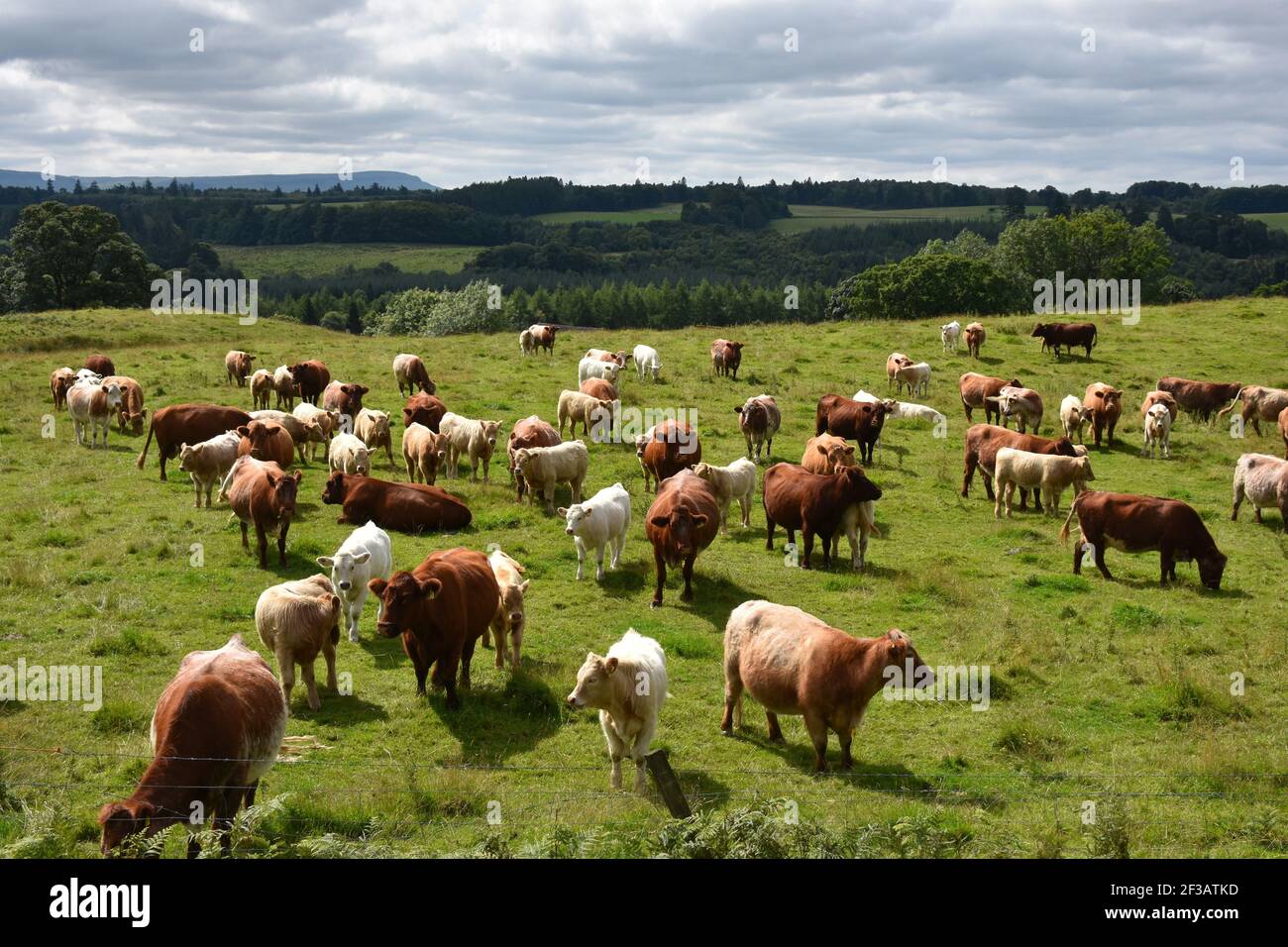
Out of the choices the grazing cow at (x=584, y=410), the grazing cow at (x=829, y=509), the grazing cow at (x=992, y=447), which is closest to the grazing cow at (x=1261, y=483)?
the grazing cow at (x=992, y=447)

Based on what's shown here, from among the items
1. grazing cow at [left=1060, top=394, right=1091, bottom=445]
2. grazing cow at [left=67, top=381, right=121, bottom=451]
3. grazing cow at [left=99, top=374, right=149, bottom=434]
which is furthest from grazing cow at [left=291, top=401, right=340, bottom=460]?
grazing cow at [left=1060, top=394, right=1091, bottom=445]

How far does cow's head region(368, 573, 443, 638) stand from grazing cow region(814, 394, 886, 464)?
581 inches

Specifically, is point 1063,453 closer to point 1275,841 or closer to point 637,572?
point 637,572

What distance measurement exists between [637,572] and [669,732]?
5577 mm

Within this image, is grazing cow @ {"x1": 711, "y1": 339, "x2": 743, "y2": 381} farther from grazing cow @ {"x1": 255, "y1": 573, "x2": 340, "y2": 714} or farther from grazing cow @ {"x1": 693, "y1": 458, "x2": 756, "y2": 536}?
grazing cow @ {"x1": 255, "y1": 573, "x2": 340, "y2": 714}

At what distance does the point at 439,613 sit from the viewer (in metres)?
12.2

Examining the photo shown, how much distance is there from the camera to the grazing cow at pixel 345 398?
85.7 ft

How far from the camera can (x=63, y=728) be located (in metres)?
11.2

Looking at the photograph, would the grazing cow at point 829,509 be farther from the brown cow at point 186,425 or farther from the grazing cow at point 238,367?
the grazing cow at point 238,367

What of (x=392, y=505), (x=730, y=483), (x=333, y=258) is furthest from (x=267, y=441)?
(x=333, y=258)

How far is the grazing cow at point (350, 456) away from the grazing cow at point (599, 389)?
655 cm

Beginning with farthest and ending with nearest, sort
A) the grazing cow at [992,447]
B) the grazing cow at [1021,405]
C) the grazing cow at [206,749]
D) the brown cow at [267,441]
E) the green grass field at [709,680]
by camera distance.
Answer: the grazing cow at [1021,405] < the grazing cow at [992,447] < the brown cow at [267,441] < the green grass field at [709,680] < the grazing cow at [206,749]

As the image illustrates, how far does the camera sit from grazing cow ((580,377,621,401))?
26844 mm
